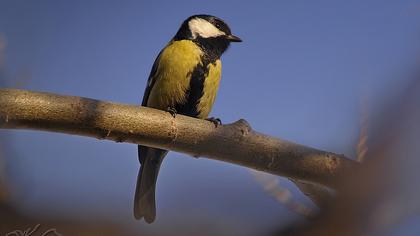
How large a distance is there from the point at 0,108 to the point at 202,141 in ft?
1.93

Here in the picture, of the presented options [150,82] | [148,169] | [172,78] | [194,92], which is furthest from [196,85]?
[148,169]

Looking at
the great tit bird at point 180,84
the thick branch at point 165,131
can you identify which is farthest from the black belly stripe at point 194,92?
the thick branch at point 165,131

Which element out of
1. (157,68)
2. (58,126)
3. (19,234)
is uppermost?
(157,68)

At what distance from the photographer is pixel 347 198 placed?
0.27 m

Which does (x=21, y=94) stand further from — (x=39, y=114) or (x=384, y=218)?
(x=384, y=218)

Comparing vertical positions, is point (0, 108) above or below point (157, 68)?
below

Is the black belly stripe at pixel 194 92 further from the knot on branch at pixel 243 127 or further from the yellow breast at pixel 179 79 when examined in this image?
the knot on branch at pixel 243 127

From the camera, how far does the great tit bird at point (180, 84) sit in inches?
112

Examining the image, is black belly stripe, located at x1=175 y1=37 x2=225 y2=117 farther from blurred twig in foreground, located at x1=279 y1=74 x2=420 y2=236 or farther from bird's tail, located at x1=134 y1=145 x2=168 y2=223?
blurred twig in foreground, located at x1=279 y1=74 x2=420 y2=236

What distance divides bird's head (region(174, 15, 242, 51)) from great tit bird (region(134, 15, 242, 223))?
0.13ft

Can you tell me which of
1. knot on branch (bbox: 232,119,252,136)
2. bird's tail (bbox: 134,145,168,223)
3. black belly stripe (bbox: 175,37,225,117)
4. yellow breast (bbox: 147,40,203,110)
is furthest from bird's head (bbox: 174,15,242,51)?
knot on branch (bbox: 232,119,252,136)

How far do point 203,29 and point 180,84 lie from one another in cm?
68

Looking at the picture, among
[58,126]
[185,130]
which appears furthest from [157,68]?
[58,126]

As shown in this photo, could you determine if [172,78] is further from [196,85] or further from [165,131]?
[165,131]
